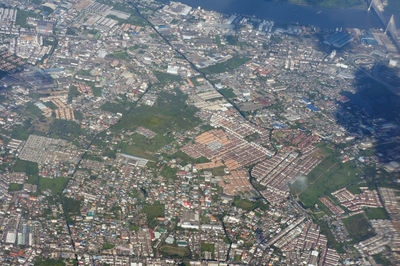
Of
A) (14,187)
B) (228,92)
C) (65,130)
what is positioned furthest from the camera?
(228,92)

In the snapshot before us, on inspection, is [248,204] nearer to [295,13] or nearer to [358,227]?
[358,227]

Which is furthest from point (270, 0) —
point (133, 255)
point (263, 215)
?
point (133, 255)

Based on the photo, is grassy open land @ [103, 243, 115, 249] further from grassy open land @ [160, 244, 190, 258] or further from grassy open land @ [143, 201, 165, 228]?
grassy open land @ [160, 244, 190, 258]

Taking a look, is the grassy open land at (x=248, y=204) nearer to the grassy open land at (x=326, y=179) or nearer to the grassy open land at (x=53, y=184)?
the grassy open land at (x=326, y=179)

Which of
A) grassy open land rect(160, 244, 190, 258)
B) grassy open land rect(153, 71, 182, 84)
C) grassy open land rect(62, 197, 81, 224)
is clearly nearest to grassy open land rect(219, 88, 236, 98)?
grassy open land rect(153, 71, 182, 84)

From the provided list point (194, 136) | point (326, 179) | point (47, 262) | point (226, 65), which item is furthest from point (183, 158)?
point (226, 65)
